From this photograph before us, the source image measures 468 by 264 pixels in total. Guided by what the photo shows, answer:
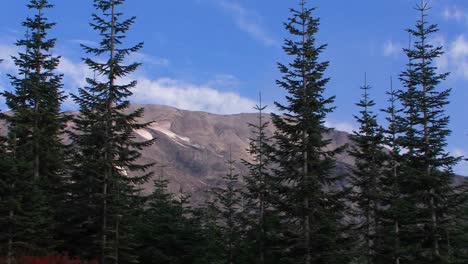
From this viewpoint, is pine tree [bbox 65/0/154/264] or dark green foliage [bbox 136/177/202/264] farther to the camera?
dark green foliage [bbox 136/177/202/264]

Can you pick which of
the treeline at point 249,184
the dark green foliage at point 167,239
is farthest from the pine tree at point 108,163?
the dark green foliage at point 167,239

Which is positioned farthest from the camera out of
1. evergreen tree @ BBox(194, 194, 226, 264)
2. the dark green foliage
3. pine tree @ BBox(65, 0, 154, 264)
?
the dark green foliage

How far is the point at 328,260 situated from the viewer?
25.9m

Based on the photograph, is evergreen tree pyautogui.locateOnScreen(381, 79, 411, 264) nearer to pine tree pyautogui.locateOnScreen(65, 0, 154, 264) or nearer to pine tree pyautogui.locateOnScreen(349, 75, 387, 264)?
pine tree pyautogui.locateOnScreen(349, 75, 387, 264)

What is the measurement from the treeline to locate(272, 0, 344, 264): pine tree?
0.07m

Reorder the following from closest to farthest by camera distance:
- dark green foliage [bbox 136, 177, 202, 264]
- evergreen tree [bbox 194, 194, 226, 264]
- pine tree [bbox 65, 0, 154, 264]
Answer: pine tree [bbox 65, 0, 154, 264], evergreen tree [bbox 194, 194, 226, 264], dark green foliage [bbox 136, 177, 202, 264]

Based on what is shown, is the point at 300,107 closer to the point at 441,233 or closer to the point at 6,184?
the point at 441,233

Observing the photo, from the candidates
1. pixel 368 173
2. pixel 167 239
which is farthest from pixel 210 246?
pixel 368 173

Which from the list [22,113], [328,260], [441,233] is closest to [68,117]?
[22,113]

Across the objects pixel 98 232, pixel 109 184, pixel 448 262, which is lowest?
pixel 448 262

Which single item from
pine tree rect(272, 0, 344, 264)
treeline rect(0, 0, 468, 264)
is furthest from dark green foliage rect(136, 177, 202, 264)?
pine tree rect(272, 0, 344, 264)

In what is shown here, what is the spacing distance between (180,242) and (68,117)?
11.6m

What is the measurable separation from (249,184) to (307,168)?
8746 millimetres

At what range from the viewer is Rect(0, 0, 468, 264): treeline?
25.3 meters
